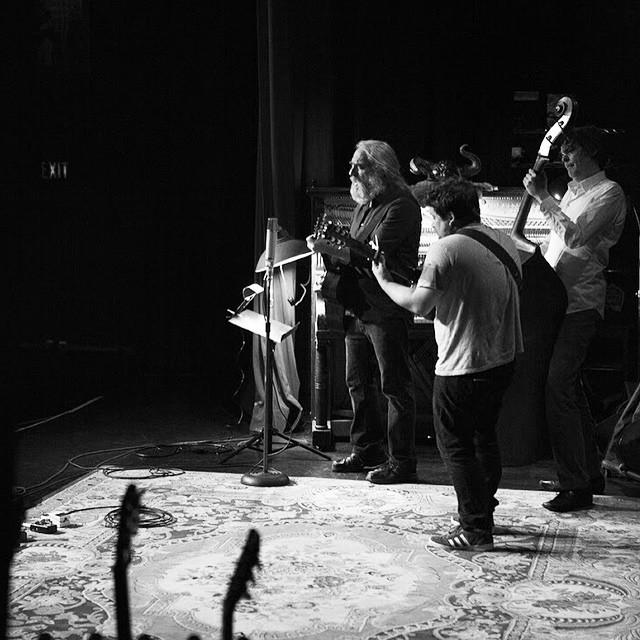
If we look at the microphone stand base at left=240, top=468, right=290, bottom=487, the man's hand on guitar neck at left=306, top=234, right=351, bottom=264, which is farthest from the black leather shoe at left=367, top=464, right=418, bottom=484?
the man's hand on guitar neck at left=306, top=234, right=351, bottom=264

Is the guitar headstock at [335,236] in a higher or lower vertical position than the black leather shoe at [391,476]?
higher

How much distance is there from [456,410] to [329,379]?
2.26m

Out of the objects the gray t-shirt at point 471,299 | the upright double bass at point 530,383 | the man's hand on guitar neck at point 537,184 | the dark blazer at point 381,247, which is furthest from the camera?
the upright double bass at point 530,383

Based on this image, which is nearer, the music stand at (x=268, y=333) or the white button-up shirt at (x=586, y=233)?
the white button-up shirt at (x=586, y=233)

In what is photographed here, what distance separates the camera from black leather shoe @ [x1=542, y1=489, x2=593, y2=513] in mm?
4656

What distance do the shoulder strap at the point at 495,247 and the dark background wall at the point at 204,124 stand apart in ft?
8.40

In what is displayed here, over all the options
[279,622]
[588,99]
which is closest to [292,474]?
[279,622]

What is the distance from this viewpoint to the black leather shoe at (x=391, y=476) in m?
5.16

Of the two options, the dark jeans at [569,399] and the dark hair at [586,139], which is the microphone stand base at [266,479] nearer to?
the dark jeans at [569,399]

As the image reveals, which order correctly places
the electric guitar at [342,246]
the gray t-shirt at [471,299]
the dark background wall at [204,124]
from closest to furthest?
the gray t-shirt at [471,299], the electric guitar at [342,246], the dark background wall at [204,124]

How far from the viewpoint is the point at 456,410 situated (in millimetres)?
3904

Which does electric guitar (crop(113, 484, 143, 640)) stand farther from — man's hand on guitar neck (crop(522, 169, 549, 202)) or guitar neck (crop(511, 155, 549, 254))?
guitar neck (crop(511, 155, 549, 254))

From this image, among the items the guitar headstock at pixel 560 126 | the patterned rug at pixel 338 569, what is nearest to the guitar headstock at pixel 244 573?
the patterned rug at pixel 338 569

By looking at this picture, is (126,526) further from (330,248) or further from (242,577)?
(330,248)
